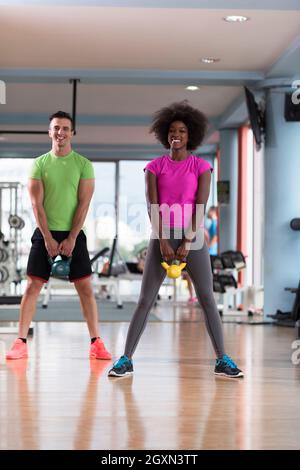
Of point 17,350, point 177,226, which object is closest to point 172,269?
point 177,226

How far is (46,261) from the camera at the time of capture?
16.6 ft

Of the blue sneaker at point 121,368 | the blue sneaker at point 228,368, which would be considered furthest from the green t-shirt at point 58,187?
the blue sneaker at point 228,368

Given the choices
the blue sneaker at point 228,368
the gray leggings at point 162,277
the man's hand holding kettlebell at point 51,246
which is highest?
the man's hand holding kettlebell at point 51,246

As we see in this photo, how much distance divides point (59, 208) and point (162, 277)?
0.89 m

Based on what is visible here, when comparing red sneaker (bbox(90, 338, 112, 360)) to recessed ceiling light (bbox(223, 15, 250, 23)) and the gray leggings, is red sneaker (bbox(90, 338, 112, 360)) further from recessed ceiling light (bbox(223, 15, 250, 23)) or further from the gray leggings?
recessed ceiling light (bbox(223, 15, 250, 23))

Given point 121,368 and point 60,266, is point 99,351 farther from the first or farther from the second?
point 121,368

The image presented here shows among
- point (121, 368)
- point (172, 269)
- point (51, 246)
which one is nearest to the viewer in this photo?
point (172, 269)

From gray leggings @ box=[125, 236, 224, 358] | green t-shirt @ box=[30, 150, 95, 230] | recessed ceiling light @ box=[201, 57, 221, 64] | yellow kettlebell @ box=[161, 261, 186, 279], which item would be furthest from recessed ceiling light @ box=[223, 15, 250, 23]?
yellow kettlebell @ box=[161, 261, 186, 279]

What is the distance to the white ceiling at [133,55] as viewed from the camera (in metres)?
6.40

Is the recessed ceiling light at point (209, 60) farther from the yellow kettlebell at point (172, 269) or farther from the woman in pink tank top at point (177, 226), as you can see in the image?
the yellow kettlebell at point (172, 269)

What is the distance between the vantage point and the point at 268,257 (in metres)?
8.57

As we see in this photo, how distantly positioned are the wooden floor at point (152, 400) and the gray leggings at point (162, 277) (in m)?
0.27

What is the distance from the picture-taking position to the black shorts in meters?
5.06
